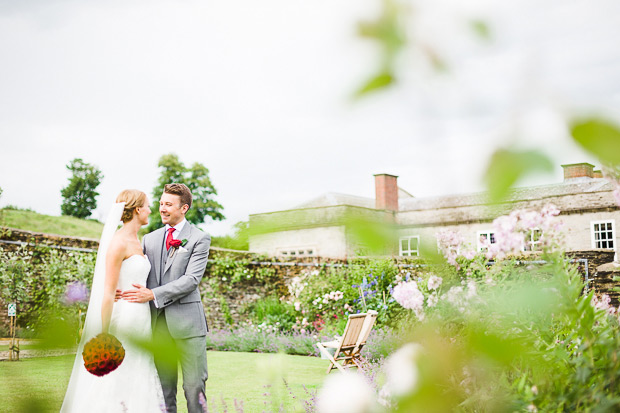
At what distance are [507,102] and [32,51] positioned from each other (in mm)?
1126

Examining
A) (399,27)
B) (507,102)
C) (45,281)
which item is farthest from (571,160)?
(45,281)

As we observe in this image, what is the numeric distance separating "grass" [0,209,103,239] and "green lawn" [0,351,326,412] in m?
19.3

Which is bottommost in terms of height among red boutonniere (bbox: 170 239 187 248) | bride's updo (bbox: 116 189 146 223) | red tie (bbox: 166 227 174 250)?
red boutonniere (bbox: 170 239 187 248)

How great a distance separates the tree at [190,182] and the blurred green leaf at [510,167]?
94.5ft

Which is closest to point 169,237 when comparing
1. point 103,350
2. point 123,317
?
point 123,317

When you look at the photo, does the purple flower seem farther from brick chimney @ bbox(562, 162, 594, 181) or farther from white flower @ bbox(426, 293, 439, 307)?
white flower @ bbox(426, 293, 439, 307)

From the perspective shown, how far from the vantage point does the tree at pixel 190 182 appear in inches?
1169

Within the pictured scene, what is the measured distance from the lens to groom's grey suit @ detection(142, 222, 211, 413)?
386 cm

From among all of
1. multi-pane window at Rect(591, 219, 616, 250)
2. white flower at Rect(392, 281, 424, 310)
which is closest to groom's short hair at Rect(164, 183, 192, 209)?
white flower at Rect(392, 281, 424, 310)

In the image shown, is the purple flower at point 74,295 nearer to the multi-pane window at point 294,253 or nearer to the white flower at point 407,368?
the white flower at point 407,368

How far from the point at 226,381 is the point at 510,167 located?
6864 mm

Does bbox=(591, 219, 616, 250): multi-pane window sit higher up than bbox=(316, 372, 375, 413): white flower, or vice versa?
bbox=(591, 219, 616, 250): multi-pane window

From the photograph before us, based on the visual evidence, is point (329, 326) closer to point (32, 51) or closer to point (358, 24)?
point (32, 51)

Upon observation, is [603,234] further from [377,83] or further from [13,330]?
[377,83]
